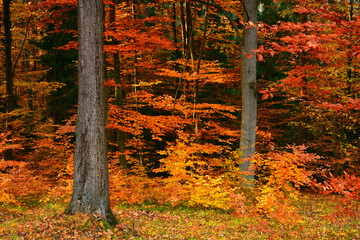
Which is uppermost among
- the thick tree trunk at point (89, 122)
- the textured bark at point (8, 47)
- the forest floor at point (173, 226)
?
the textured bark at point (8, 47)

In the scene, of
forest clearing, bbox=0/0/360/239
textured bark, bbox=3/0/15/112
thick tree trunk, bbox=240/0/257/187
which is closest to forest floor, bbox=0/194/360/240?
forest clearing, bbox=0/0/360/239

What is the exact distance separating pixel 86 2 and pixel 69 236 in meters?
4.16

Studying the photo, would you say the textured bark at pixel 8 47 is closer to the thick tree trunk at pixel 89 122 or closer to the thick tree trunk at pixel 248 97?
the thick tree trunk at pixel 89 122

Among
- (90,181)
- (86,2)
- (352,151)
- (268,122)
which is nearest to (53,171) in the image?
(90,181)

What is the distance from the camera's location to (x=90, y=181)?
5023mm

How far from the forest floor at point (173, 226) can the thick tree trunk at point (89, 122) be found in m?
0.31

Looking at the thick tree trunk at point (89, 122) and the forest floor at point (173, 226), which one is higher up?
the thick tree trunk at point (89, 122)

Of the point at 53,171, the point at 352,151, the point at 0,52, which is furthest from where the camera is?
the point at 0,52

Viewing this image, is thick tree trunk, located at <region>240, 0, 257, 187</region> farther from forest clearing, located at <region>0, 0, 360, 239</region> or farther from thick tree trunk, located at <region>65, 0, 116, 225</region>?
thick tree trunk, located at <region>65, 0, 116, 225</region>

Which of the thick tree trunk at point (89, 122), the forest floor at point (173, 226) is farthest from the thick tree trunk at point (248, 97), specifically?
the thick tree trunk at point (89, 122)

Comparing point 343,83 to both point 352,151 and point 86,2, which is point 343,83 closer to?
point 352,151

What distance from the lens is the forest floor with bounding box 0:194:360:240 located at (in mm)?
4672

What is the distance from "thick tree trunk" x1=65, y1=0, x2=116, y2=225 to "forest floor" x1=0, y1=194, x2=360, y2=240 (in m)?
0.31

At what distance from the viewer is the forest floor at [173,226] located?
467cm
